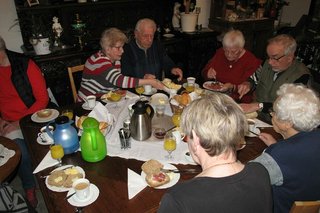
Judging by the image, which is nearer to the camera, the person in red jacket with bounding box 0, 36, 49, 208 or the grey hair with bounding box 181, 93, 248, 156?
the grey hair with bounding box 181, 93, 248, 156

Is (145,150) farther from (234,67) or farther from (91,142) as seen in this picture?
(234,67)

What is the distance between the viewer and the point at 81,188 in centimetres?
135

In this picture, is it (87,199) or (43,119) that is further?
(43,119)

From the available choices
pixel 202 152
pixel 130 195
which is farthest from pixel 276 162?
pixel 130 195

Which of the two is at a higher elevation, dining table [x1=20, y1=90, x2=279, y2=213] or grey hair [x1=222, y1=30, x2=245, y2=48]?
grey hair [x1=222, y1=30, x2=245, y2=48]

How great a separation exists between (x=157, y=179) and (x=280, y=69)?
5.51 ft

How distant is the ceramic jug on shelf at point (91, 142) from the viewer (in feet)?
5.14

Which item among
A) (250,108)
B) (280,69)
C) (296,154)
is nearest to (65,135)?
(296,154)

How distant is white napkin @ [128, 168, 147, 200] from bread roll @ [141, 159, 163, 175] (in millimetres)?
54

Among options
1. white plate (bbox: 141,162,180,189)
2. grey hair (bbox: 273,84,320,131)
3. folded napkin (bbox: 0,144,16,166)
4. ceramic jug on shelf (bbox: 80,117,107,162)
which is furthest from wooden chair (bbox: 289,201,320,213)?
folded napkin (bbox: 0,144,16,166)

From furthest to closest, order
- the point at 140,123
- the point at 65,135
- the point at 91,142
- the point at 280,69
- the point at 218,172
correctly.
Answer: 1. the point at 280,69
2. the point at 140,123
3. the point at 65,135
4. the point at 91,142
5. the point at 218,172

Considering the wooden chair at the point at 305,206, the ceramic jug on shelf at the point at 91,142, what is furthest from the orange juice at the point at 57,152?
the wooden chair at the point at 305,206

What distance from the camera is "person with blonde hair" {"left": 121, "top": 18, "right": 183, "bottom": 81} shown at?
9.35ft

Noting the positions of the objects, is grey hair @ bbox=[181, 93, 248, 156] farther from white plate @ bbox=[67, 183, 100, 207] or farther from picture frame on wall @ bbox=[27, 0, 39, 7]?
picture frame on wall @ bbox=[27, 0, 39, 7]
